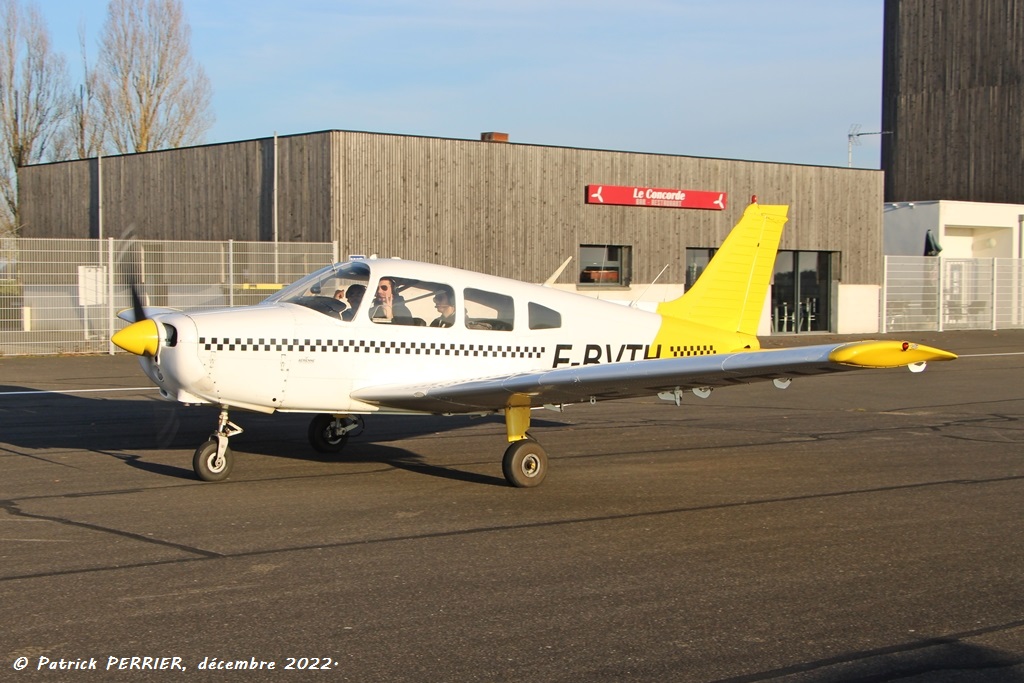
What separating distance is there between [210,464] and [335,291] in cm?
192

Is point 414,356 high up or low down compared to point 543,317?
down

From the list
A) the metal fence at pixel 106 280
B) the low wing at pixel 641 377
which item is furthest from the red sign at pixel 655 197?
the low wing at pixel 641 377

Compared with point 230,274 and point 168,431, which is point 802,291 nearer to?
point 230,274

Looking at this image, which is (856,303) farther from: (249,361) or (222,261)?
(249,361)

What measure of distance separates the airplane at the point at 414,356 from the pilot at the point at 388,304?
12 mm

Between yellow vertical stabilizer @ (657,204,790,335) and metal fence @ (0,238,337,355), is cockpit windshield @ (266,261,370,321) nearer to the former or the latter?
yellow vertical stabilizer @ (657,204,790,335)

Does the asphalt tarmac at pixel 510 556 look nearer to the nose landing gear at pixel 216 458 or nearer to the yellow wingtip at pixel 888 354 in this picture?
the nose landing gear at pixel 216 458

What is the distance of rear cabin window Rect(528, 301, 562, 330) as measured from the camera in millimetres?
10805

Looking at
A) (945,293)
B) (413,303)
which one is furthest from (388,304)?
(945,293)

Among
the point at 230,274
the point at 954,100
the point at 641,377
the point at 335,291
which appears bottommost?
the point at 641,377

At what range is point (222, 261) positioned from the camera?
2456 cm

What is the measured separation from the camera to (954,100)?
157ft

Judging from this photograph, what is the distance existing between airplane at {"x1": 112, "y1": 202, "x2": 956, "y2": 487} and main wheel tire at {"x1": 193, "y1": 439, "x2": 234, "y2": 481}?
11mm

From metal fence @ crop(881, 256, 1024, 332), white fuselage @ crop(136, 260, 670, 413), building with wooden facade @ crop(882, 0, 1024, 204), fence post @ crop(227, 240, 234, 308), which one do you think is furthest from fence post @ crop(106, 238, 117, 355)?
building with wooden facade @ crop(882, 0, 1024, 204)
